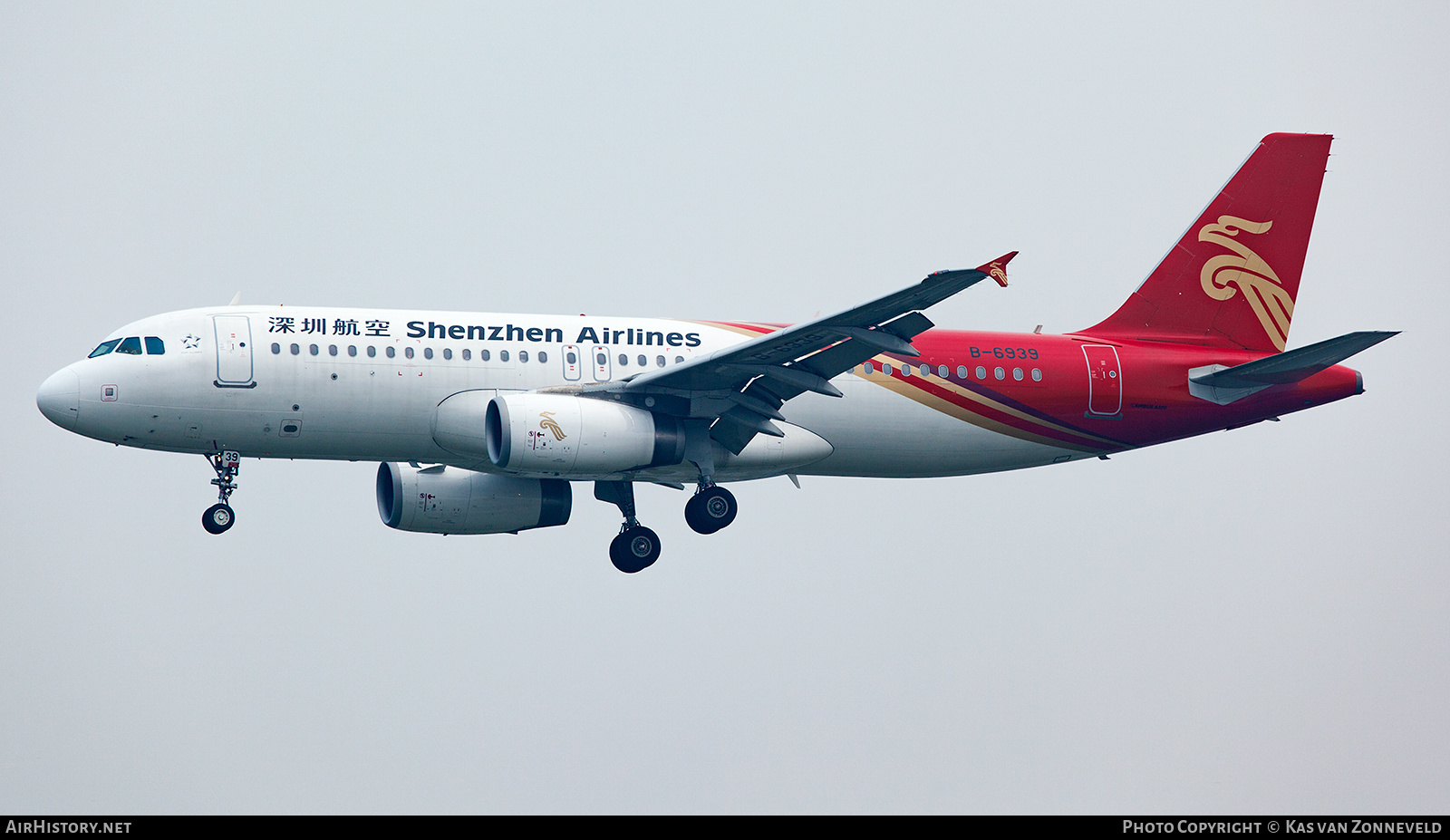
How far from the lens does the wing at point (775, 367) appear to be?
30.0 m

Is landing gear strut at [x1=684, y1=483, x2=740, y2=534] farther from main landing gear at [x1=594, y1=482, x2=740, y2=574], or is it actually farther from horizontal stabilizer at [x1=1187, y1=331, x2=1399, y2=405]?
horizontal stabilizer at [x1=1187, y1=331, x2=1399, y2=405]

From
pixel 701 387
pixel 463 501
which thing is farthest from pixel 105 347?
pixel 701 387

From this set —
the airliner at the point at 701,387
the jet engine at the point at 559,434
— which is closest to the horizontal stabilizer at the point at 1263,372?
the airliner at the point at 701,387

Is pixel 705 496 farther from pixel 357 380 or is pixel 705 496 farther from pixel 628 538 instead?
pixel 357 380

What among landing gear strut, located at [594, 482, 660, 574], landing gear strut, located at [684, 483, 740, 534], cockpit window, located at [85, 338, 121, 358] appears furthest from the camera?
landing gear strut, located at [594, 482, 660, 574]

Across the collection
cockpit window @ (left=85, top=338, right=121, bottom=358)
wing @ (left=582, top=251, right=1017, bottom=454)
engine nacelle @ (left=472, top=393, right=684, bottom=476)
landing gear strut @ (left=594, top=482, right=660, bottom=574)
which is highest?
cockpit window @ (left=85, top=338, right=121, bottom=358)

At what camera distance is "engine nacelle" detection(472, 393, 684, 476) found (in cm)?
3253

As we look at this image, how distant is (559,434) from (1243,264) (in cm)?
1815

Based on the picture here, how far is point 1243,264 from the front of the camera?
40625mm

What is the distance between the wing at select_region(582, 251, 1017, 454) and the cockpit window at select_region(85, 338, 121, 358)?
369 inches

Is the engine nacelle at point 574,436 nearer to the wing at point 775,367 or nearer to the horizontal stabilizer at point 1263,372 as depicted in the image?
the wing at point 775,367

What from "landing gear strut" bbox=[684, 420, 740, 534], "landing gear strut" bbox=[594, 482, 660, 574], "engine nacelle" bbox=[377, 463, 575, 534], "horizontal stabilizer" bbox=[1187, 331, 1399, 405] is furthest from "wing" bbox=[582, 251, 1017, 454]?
"horizontal stabilizer" bbox=[1187, 331, 1399, 405]

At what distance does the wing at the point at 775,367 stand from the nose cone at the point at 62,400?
9.93 meters
